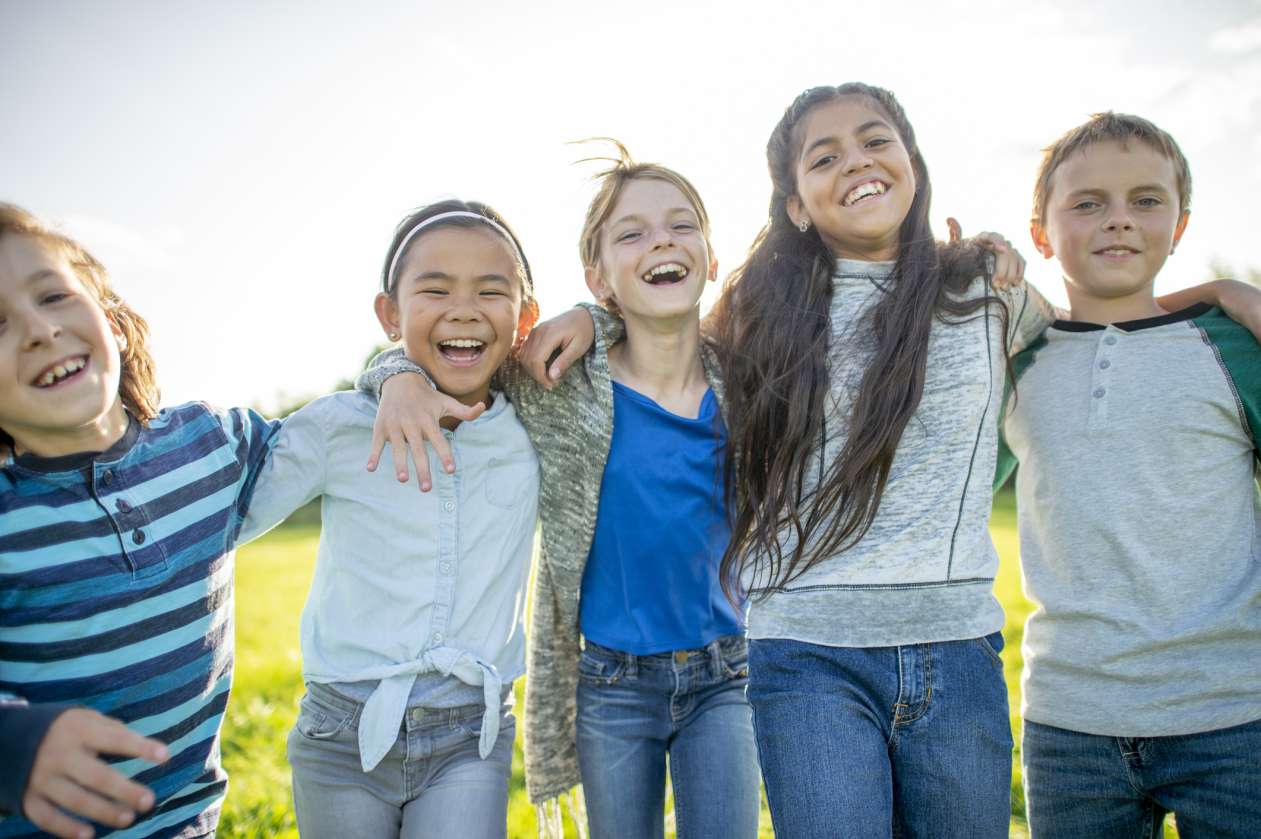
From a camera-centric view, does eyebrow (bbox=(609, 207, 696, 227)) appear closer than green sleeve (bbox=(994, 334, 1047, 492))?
No

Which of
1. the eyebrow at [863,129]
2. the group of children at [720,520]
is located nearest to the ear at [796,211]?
the group of children at [720,520]

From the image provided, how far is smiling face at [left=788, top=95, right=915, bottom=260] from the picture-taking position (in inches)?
96.4

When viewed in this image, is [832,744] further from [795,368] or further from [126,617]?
[126,617]

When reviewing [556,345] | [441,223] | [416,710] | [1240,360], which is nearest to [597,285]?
[556,345]

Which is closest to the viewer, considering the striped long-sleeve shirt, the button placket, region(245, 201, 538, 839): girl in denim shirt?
the striped long-sleeve shirt

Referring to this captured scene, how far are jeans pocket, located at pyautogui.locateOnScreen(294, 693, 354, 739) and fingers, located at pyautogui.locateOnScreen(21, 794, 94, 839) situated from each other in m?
0.75

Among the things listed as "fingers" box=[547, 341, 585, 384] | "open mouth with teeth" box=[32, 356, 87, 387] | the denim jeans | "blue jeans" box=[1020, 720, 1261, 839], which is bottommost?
"blue jeans" box=[1020, 720, 1261, 839]

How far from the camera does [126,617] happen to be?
1.91 metres

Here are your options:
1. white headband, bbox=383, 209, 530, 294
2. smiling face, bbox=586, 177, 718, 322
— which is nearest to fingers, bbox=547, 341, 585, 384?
smiling face, bbox=586, 177, 718, 322

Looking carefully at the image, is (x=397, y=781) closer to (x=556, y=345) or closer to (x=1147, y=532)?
(x=556, y=345)

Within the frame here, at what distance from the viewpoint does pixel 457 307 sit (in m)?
2.47

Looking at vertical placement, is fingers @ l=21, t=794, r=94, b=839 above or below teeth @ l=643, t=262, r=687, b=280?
below

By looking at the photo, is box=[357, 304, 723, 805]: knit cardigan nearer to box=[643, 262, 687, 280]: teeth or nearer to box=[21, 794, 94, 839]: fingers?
box=[643, 262, 687, 280]: teeth

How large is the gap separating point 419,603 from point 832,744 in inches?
44.6
